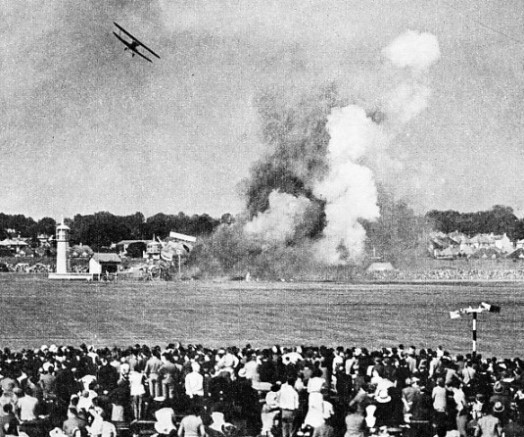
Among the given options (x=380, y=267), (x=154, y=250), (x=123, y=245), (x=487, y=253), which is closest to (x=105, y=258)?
(x=154, y=250)

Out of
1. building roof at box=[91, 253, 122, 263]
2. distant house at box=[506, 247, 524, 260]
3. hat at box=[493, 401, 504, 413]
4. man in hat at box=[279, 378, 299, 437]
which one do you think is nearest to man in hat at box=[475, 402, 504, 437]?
hat at box=[493, 401, 504, 413]

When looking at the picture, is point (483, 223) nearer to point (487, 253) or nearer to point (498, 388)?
point (487, 253)

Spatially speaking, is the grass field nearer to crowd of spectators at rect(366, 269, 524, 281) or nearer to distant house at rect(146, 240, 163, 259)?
crowd of spectators at rect(366, 269, 524, 281)

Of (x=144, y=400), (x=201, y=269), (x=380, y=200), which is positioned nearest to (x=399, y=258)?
(x=380, y=200)

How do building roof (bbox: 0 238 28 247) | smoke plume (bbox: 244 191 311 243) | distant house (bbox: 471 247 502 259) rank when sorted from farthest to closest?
building roof (bbox: 0 238 28 247) → distant house (bbox: 471 247 502 259) → smoke plume (bbox: 244 191 311 243)

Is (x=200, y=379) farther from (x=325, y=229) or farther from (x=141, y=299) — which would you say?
(x=325, y=229)

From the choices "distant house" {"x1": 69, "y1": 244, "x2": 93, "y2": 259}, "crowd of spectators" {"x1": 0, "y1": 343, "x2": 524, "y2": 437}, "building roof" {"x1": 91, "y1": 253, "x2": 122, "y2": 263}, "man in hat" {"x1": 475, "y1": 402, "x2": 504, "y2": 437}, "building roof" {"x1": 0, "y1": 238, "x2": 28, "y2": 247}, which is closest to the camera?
"man in hat" {"x1": 475, "y1": 402, "x2": 504, "y2": 437}
